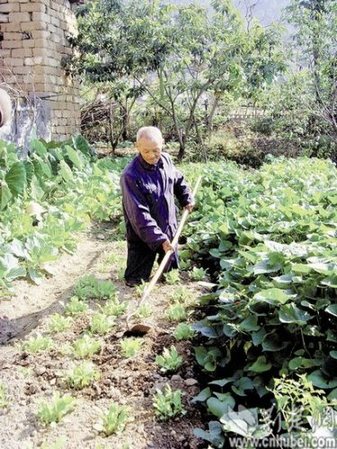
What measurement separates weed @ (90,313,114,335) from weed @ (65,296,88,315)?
11.4 inches

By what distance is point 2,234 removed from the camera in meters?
4.59

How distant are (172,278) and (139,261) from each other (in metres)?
0.32

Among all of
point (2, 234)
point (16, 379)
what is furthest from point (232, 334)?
point (2, 234)

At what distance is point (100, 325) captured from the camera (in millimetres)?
3311

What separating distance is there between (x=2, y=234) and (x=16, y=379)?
6.72 ft

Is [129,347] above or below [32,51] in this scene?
below

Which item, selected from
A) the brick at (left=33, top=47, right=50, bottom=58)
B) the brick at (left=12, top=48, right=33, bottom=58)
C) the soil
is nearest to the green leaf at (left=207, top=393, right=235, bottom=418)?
the soil

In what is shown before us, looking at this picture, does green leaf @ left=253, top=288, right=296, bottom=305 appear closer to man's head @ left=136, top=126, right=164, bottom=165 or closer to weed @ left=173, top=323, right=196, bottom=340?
weed @ left=173, top=323, right=196, bottom=340

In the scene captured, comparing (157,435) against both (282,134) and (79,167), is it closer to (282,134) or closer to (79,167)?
(79,167)

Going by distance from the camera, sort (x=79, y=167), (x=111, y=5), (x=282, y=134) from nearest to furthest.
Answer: (x=79, y=167) < (x=111, y=5) < (x=282, y=134)

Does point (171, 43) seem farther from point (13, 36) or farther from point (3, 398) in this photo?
point (3, 398)

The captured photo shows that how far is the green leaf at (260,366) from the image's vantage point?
2.38 m

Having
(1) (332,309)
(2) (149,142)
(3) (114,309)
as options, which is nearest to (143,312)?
(3) (114,309)

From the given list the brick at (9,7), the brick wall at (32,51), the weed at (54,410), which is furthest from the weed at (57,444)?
the brick at (9,7)
